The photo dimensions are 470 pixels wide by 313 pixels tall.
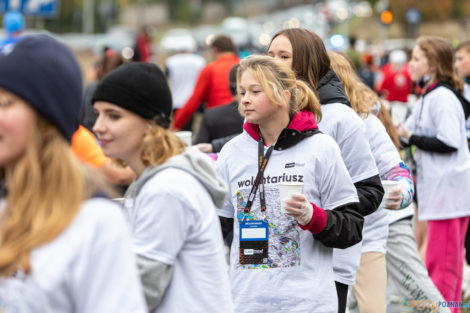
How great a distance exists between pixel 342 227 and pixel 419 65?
137 inches

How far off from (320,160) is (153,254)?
1.39 metres

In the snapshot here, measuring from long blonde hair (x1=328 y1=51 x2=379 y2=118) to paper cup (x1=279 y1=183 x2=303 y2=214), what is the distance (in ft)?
5.40

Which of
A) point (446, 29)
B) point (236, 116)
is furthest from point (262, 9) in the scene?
point (236, 116)

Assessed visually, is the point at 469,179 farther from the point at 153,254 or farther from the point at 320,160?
the point at 153,254

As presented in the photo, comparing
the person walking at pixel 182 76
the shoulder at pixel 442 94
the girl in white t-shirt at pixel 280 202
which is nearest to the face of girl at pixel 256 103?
the girl in white t-shirt at pixel 280 202

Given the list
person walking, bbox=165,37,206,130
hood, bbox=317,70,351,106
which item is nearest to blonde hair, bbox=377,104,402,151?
hood, bbox=317,70,351,106

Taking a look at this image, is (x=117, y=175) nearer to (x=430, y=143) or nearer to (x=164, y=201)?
(x=164, y=201)

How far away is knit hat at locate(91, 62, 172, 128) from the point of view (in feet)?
9.22

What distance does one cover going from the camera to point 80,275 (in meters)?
1.83

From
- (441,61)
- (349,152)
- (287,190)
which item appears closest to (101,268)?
(287,190)

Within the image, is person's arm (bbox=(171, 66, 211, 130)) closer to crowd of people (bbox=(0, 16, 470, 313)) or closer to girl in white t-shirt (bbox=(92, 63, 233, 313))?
crowd of people (bbox=(0, 16, 470, 313))

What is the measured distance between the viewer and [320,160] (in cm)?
377

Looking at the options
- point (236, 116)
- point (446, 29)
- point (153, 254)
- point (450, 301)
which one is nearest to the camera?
point (153, 254)

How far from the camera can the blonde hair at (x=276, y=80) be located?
12.6 ft
